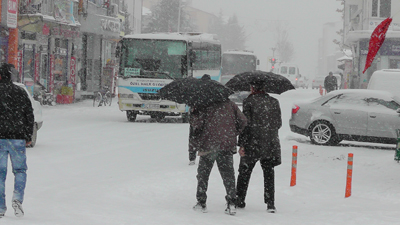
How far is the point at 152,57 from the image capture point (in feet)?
71.0

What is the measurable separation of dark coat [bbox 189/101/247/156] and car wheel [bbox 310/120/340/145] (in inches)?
360

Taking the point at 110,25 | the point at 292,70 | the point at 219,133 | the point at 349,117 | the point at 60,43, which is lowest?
the point at 349,117

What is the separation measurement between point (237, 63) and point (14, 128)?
120 feet

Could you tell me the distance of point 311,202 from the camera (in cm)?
945

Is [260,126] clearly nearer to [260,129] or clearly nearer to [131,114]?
[260,129]

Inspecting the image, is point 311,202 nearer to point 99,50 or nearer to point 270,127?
point 270,127

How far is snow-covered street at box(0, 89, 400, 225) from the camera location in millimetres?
7695

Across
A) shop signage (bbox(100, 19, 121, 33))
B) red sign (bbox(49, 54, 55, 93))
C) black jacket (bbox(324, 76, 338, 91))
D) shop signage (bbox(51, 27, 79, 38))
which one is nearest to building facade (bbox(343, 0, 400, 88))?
black jacket (bbox(324, 76, 338, 91))

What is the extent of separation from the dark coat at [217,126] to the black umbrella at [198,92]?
0.11 m

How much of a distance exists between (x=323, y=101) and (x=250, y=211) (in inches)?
350

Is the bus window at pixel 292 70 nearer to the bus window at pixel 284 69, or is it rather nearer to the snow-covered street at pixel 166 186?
the bus window at pixel 284 69

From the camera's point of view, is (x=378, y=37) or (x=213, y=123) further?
(x=378, y=37)

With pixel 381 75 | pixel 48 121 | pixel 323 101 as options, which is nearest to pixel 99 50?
pixel 48 121

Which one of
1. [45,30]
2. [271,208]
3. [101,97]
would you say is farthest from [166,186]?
[45,30]
